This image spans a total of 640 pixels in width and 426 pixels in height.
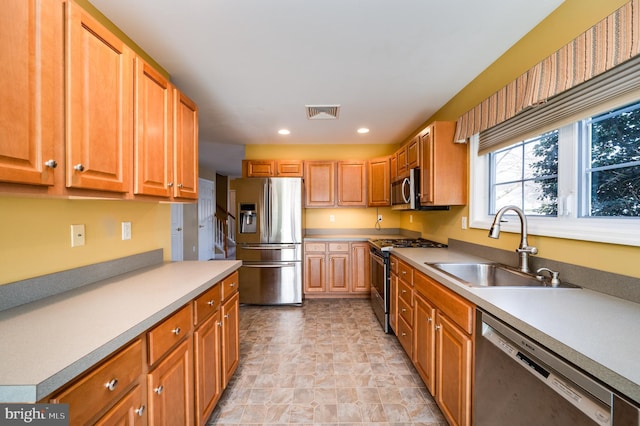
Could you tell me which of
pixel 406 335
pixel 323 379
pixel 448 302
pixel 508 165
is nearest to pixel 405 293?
pixel 406 335

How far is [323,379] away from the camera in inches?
80.0

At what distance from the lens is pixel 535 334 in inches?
34.4

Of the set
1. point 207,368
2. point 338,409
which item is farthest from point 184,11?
point 338,409

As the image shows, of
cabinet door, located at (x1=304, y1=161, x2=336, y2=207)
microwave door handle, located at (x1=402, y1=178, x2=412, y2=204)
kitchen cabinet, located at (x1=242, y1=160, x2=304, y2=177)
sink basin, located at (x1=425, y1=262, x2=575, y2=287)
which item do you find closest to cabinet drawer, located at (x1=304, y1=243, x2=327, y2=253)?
cabinet door, located at (x1=304, y1=161, x2=336, y2=207)

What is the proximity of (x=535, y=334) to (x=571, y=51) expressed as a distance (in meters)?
1.39

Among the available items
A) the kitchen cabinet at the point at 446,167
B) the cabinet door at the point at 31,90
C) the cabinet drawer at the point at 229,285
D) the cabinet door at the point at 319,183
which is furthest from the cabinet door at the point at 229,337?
the cabinet door at the point at 319,183

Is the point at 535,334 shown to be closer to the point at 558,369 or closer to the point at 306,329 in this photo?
the point at 558,369

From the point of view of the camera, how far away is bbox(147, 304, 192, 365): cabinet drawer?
102 centimetres

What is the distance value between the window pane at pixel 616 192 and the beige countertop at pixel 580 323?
16.6 inches

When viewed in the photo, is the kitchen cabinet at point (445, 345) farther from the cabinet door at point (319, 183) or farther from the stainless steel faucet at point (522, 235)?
the cabinet door at point (319, 183)

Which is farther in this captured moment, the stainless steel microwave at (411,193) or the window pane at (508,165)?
the stainless steel microwave at (411,193)

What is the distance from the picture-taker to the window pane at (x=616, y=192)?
1.21 metres

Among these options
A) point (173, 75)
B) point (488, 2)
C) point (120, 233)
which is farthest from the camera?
point (173, 75)

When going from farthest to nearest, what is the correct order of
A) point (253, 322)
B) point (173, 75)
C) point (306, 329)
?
point (253, 322), point (306, 329), point (173, 75)
